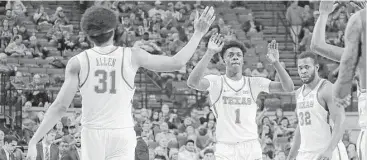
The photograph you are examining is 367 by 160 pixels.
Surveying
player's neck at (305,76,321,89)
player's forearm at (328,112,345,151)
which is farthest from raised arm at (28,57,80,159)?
player's neck at (305,76,321,89)

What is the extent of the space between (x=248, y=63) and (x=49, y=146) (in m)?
8.73

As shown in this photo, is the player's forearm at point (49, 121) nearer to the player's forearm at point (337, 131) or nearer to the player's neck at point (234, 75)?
the player's forearm at point (337, 131)

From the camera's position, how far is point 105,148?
6891 millimetres

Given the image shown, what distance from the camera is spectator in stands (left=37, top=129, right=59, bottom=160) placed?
45.3ft

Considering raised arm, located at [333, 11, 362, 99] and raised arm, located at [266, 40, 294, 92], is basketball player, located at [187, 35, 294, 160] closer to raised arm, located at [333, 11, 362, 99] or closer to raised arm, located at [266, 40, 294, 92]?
raised arm, located at [266, 40, 294, 92]

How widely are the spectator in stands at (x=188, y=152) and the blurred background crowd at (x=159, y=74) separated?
0.02 meters

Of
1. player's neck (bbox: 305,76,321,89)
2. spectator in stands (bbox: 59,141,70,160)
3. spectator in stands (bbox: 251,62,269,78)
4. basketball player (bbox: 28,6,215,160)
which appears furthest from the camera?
spectator in stands (bbox: 251,62,269,78)

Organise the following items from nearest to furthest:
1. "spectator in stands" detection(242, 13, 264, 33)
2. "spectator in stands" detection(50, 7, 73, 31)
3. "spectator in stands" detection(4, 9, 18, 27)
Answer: "spectator in stands" detection(4, 9, 18, 27) < "spectator in stands" detection(50, 7, 73, 31) < "spectator in stands" detection(242, 13, 264, 33)

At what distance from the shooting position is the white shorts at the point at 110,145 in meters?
6.87

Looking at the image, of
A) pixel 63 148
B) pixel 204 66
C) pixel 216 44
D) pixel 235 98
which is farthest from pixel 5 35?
pixel 216 44

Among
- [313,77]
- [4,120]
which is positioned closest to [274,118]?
[4,120]

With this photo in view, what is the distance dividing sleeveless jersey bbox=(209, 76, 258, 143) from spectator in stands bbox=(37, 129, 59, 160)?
5.15 metres

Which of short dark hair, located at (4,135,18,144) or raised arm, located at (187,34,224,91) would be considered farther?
short dark hair, located at (4,135,18,144)

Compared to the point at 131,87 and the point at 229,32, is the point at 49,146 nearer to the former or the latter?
the point at 131,87
